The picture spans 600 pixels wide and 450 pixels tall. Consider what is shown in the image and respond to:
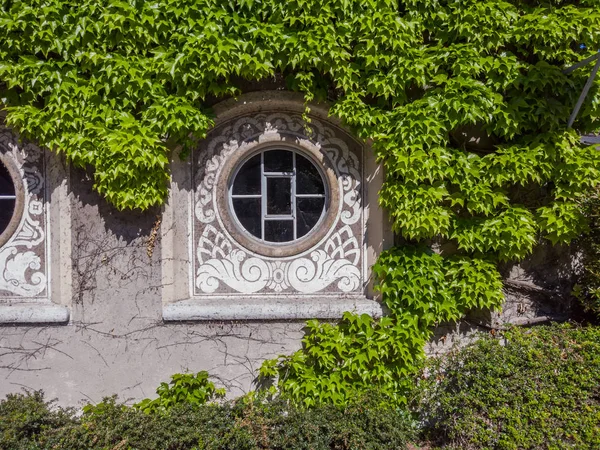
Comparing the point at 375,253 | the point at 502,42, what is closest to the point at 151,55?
the point at 375,253

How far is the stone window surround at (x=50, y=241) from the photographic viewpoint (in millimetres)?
3617

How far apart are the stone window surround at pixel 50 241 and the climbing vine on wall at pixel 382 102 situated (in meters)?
0.29

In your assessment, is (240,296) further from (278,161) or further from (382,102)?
(382,102)

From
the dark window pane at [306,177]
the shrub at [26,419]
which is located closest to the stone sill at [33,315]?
the shrub at [26,419]

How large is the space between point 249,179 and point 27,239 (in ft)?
6.87

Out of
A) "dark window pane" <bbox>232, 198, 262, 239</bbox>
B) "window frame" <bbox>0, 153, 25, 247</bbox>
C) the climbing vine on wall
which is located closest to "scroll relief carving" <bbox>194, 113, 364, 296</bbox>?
"dark window pane" <bbox>232, 198, 262, 239</bbox>

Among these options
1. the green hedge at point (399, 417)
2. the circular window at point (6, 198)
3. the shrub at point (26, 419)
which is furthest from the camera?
the circular window at point (6, 198)

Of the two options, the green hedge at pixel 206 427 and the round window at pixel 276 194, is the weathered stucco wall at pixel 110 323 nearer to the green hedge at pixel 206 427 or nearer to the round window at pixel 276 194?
the green hedge at pixel 206 427

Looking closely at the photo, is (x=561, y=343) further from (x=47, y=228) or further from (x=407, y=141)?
(x=47, y=228)

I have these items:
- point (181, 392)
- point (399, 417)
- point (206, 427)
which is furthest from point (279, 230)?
point (399, 417)

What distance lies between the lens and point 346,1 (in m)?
3.41

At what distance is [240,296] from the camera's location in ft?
12.8

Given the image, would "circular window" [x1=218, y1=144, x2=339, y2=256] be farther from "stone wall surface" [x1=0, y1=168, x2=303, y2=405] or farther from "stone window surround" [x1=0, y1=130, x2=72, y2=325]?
"stone window surround" [x1=0, y1=130, x2=72, y2=325]

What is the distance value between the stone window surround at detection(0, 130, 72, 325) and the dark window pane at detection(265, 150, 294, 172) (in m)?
1.79
